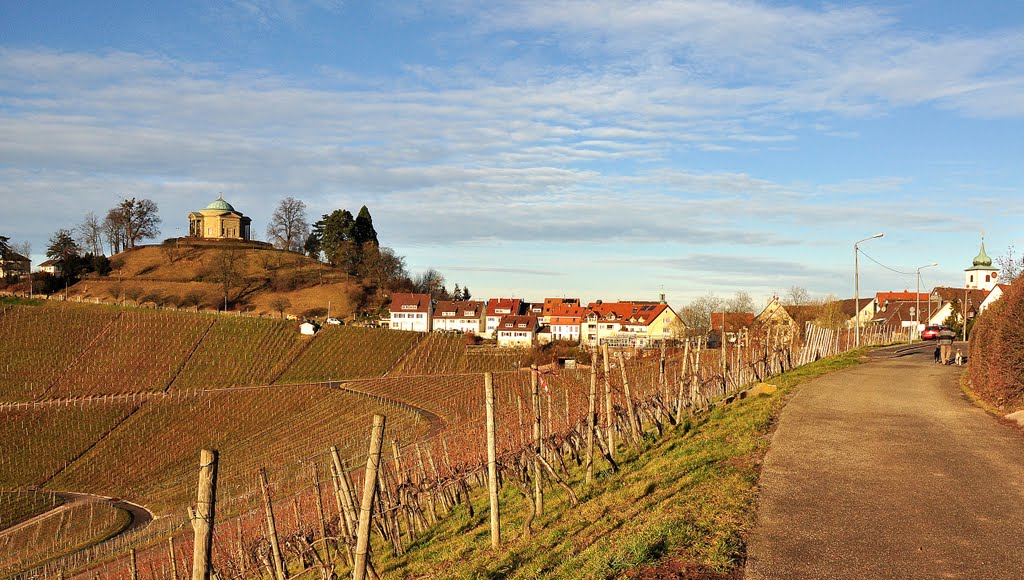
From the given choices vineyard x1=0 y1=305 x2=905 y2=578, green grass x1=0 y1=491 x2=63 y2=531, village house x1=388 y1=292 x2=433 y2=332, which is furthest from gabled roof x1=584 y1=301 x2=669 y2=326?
green grass x1=0 y1=491 x2=63 y2=531

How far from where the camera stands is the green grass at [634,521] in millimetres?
8462

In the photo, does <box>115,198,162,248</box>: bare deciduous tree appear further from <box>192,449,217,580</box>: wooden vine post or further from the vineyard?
<box>192,449,217,580</box>: wooden vine post

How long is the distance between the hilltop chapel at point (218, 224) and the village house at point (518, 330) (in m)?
78.4

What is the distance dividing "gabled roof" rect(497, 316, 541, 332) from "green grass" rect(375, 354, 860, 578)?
8478cm

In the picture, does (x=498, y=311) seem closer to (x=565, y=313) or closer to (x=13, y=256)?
(x=565, y=313)

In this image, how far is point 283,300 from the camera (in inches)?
4550

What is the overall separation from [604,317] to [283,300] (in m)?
48.1

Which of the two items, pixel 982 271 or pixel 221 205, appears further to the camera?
pixel 221 205

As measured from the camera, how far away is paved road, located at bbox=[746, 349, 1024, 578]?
8.16 meters

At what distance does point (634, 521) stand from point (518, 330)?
9285cm

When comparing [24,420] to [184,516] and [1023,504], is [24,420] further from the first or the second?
[1023,504]

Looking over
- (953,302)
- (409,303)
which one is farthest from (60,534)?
(409,303)

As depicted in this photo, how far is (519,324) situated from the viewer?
104312 mm

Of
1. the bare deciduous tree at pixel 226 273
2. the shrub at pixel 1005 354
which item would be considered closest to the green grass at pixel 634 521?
the shrub at pixel 1005 354
